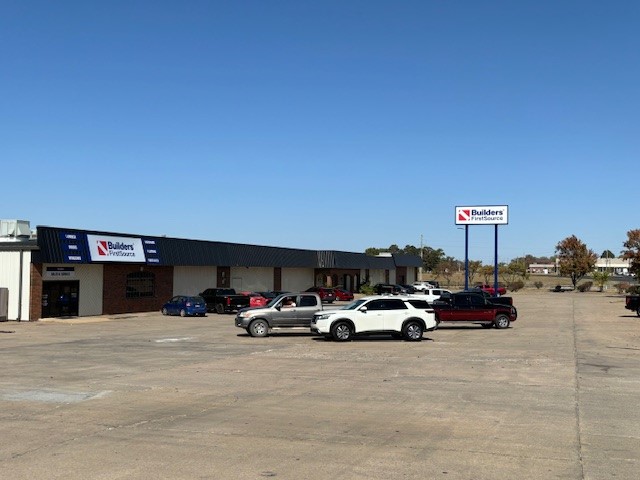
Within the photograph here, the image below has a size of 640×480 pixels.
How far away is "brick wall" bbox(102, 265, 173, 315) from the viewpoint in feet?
143

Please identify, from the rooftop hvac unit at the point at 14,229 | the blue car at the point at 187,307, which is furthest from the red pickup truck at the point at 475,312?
the rooftop hvac unit at the point at 14,229

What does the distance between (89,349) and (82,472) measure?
1588cm

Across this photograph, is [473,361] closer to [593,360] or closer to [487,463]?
[593,360]

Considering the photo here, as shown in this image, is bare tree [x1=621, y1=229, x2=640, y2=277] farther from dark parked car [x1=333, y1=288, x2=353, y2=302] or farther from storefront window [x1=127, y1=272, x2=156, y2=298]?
storefront window [x1=127, y1=272, x2=156, y2=298]

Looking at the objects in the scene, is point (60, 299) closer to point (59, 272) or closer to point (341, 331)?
point (59, 272)

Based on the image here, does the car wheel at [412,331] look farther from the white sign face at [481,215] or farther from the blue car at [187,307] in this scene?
the white sign face at [481,215]

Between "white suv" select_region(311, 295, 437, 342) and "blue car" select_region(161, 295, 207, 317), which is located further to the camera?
"blue car" select_region(161, 295, 207, 317)

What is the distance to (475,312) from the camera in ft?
111

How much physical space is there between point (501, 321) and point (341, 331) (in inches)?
434

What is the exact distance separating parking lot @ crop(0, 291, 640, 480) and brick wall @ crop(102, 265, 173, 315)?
784 inches

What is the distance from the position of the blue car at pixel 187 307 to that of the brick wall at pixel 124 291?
316 centimetres

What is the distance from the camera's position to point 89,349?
76.5ft

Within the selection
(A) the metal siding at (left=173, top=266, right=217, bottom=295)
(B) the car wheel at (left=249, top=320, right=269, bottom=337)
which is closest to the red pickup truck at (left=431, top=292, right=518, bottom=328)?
(B) the car wheel at (left=249, top=320, right=269, bottom=337)

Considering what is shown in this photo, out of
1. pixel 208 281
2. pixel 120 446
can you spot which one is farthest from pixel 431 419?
pixel 208 281
